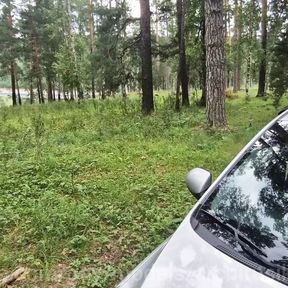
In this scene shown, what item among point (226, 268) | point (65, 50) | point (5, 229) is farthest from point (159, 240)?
point (65, 50)

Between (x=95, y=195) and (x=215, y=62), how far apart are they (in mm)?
5080

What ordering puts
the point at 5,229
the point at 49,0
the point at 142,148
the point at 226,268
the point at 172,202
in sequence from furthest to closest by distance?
the point at 49,0 → the point at 142,148 → the point at 172,202 → the point at 5,229 → the point at 226,268

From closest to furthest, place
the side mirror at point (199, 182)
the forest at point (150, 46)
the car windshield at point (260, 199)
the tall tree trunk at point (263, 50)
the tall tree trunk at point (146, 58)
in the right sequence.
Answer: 1. the car windshield at point (260, 199)
2. the side mirror at point (199, 182)
3. the forest at point (150, 46)
4. the tall tree trunk at point (146, 58)
5. the tall tree trunk at point (263, 50)

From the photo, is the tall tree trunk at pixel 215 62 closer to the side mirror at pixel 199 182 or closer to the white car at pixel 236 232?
the white car at pixel 236 232

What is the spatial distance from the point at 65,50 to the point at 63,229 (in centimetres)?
1983

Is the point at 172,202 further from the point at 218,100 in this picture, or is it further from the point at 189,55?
the point at 189,55

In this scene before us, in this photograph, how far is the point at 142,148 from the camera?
7914 mm

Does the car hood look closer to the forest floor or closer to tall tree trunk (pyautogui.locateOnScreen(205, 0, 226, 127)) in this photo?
the forest floor

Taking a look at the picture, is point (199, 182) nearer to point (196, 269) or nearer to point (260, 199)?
point (260, 199)

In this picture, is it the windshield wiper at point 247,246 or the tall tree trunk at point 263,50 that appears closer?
the windshield wiper at point 247,246

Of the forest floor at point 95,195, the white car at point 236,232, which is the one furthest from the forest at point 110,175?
the white car at point 236,232

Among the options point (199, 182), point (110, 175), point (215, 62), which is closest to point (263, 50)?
point (215, 62)

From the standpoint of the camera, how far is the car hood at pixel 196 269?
1.70 metres

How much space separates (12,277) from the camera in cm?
361
